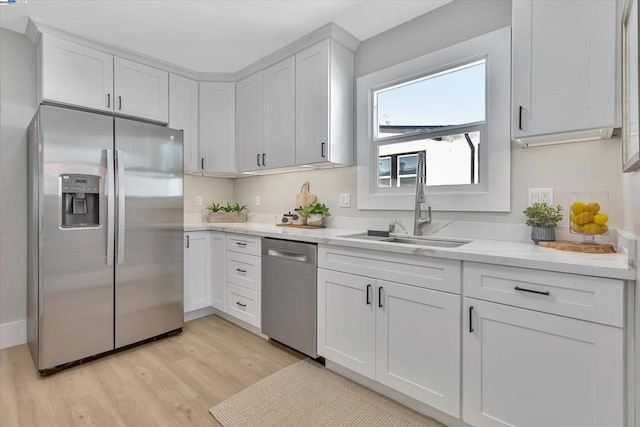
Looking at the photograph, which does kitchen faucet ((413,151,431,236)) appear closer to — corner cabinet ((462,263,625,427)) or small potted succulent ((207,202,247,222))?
corner cabinet ((462,263,625,427))

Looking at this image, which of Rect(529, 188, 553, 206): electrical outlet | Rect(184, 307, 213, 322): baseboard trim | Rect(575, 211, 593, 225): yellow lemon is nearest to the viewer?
Rect(575, 211, 593, 225): yellow lemon

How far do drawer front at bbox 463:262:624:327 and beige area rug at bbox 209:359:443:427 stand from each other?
80cm

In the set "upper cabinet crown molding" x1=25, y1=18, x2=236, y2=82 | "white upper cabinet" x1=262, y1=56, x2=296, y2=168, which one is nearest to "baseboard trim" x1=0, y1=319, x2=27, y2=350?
"upper cabinet crown molding" x1=25, y1=18, x2=236, y2=82

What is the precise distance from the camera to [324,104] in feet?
7.96

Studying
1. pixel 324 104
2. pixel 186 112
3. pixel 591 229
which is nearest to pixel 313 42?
pixel 324 104

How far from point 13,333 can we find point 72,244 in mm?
1187

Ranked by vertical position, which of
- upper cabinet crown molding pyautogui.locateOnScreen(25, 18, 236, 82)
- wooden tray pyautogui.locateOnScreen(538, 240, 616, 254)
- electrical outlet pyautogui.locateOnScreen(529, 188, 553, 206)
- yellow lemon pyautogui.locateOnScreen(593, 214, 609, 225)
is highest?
upper cabinet crown molding pyautogui.locateOnScreen(25, 18, 236, 82)

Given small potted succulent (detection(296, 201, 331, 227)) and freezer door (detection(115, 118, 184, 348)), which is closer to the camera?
freezer door (detection(115, 118, 184, 348))

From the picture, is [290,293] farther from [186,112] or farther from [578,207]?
[186,112]

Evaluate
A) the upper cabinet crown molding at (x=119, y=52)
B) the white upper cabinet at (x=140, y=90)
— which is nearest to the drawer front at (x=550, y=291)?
the white upper cabinet at (x=140, y=90)

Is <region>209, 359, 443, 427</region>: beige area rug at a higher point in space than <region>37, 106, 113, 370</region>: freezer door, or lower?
lower

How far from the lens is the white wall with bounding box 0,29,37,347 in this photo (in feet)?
8.01

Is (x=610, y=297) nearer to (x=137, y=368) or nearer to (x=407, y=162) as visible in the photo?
(x=407, y=162)

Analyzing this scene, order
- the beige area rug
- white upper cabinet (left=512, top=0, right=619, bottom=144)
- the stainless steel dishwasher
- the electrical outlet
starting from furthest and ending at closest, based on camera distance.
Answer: the stainless steel dishwasher
the electrical outlet
the beige area rug
white upper cabinet (left=512, top=0, right=619, bottom=144)
